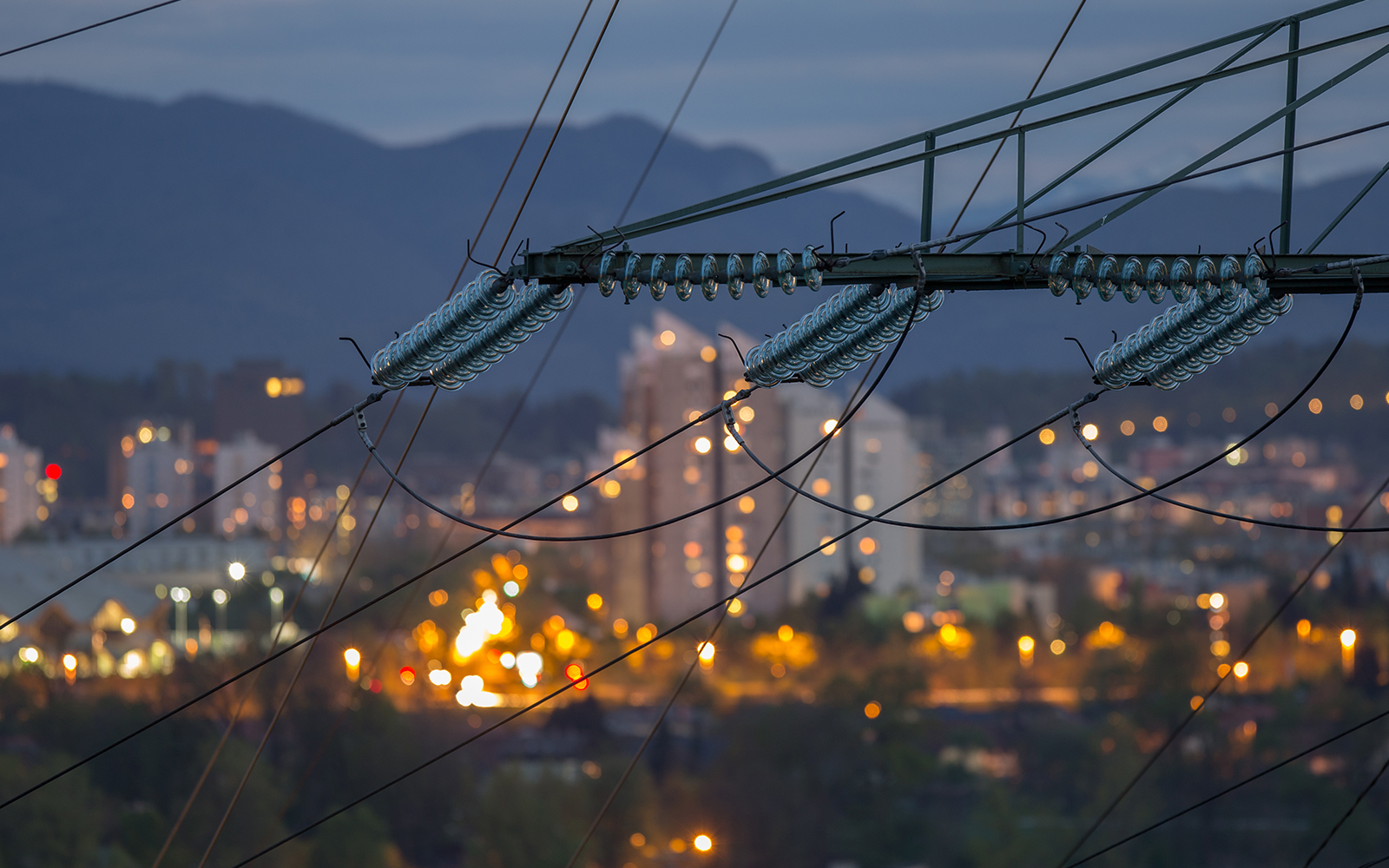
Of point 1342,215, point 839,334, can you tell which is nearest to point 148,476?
point 839,334

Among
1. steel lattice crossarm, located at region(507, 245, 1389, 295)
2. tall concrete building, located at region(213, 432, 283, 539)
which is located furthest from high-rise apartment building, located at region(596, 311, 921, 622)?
steel lattice crossarm, located at region(507, 245, 1389, 295)

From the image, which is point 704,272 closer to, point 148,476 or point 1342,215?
point 1342,215

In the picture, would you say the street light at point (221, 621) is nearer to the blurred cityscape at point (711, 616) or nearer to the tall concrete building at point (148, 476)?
the blurred cityscape at point (711, 616)

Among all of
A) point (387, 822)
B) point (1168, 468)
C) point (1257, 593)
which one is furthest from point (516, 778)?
point (1168, 468)

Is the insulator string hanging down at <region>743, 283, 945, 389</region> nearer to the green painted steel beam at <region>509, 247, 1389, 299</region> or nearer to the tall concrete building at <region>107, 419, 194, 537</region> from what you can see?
the green painted steel beam at <region>509, 247, 1389, 299</region>

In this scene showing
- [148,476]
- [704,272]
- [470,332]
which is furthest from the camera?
[148,476]

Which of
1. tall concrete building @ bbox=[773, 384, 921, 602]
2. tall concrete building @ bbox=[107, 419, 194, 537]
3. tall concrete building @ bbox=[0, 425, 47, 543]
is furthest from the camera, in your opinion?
tall concrete building @ bbox=[107, 419, 194, 537]

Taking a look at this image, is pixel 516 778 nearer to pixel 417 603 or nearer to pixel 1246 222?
pixel 417 603
